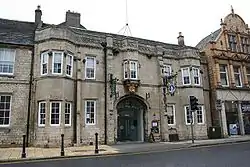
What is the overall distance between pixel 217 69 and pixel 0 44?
22.0 metres

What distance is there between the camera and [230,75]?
94.6 ft

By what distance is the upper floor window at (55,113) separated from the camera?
62.2 ft

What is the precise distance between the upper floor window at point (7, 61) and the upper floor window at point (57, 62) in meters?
3.39

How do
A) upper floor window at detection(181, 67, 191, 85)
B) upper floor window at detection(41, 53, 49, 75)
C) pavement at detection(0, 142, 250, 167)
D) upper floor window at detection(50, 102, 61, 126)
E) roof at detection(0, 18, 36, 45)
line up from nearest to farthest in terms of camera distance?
pavement at detection(0, 142, 250, 167) → upper floor window at detection(50, 102, 61, 126) → upper floor window at detection(41, 53, 49, 75) → roof at detection(0, 18, 36, 45) → upper floor window at detection(181, 67, 191, 85)

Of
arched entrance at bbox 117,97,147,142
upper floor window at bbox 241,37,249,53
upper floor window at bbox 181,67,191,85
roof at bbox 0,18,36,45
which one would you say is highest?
upper floor window at bbox 241,37,249,53

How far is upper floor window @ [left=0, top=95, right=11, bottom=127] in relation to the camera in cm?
1902

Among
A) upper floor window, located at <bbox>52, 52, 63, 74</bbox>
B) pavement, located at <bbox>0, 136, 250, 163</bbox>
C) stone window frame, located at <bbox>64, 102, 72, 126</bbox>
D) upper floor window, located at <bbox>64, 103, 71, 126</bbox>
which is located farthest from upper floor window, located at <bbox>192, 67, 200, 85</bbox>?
upper floor window, located at <bbox>52, 52, 63, 74</bbox>

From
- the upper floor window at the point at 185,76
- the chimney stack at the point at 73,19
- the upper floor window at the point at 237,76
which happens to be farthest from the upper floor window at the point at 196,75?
the chimney stack at the point at 73,19

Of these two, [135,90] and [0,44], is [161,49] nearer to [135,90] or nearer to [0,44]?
[135,90]

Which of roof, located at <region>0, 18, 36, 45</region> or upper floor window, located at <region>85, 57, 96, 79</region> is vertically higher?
roof, located at <region>0, 18, 36, 45</region>

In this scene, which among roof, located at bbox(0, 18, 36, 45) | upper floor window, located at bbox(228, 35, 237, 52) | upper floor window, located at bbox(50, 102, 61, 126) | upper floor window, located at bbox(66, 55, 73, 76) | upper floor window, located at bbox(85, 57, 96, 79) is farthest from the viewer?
upper floor window, located at bbox(228, 35, 237, 52)

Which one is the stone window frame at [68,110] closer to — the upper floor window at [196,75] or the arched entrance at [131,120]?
the arched entrance at [131,120]

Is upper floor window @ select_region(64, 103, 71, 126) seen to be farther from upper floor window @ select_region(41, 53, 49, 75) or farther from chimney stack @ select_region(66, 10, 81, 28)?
chimney stack @ select_region(66, 10, 81, 28)

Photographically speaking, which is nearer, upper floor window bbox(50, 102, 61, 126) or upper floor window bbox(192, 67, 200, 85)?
upper floor window bbox(50, 102, 61, 126)
